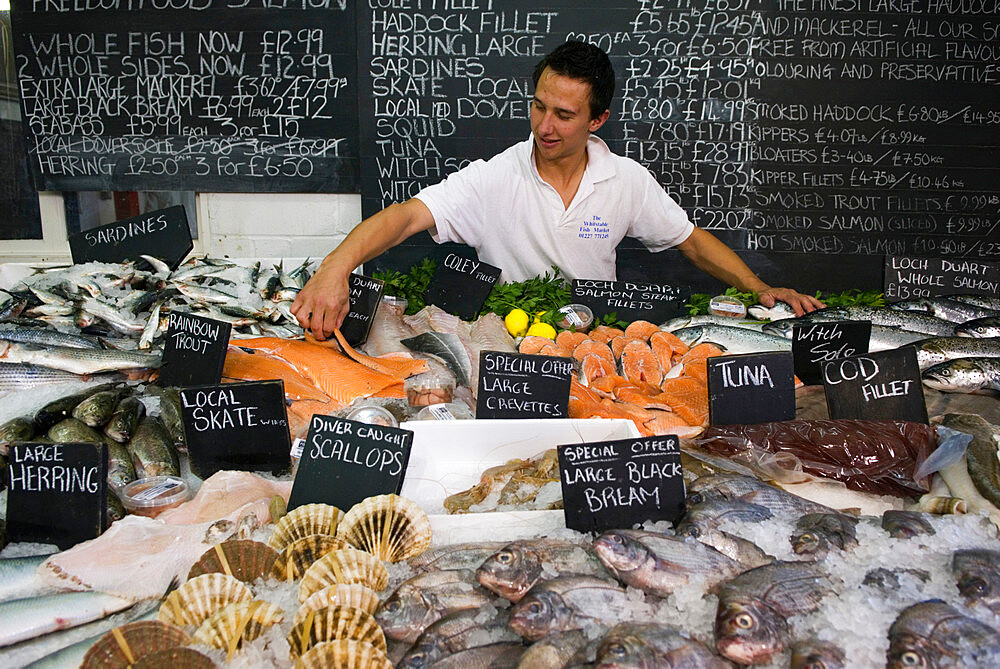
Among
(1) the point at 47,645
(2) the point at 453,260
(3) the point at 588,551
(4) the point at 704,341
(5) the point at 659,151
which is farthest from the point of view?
(5) the point at 659,151

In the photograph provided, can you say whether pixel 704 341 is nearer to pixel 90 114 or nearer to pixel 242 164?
pixel 242 164

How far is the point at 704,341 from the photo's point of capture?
268 centimetres

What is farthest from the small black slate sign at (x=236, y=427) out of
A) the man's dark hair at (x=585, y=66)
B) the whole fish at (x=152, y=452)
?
the man's dark hair at (x=585, y=66)

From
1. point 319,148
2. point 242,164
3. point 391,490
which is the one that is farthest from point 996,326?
point 242,164

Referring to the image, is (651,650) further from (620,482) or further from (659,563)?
(620,482)

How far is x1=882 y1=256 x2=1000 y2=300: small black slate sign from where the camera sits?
356 cm

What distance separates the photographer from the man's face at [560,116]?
3.26 metres

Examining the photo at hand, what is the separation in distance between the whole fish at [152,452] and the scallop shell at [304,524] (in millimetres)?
540

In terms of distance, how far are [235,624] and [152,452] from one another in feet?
2.76

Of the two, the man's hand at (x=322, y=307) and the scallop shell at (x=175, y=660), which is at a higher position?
the man's hand at (x=322, y=307)

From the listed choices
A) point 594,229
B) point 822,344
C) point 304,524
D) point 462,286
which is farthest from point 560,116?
point 304,524

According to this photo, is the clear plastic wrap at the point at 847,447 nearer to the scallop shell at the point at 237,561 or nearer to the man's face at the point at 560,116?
the scallop shell at the point at 237,561

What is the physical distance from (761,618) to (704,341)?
1.66 m

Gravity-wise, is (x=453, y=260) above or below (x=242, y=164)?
below
